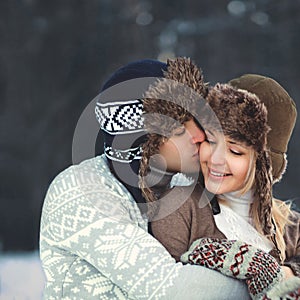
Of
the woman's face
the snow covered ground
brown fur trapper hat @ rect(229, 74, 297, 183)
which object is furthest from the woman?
the snow covered ground

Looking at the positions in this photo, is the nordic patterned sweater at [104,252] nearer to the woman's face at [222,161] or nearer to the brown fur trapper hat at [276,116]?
the woman's face at [222,161]

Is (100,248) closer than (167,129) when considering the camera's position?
Yes

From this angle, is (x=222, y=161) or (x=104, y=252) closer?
(x=104, y=252)

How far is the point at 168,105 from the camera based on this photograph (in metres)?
1.64

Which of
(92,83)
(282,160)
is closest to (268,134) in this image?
(282,160)

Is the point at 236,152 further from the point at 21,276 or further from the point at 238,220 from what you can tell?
the point at 21,276

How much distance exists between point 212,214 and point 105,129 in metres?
0.33

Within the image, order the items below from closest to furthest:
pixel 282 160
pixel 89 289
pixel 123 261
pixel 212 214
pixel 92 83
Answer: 1. pixel 123 261
2. pixel 89 289
3. pixel 212 214
4. pixel 282 160
5. pixel 92 83

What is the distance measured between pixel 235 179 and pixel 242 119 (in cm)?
15

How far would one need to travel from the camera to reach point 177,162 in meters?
1.70

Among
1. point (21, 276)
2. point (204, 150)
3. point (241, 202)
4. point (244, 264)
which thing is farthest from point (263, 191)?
point (21, 276)

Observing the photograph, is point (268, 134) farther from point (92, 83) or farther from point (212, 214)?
point (92, 83)

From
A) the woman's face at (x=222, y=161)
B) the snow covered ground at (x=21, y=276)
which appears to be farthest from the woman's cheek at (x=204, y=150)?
the snow covered ground at (x=21, y=276)

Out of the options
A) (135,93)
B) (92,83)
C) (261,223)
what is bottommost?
(92,83)
